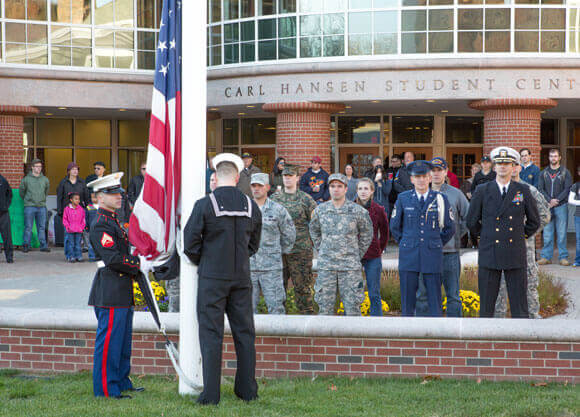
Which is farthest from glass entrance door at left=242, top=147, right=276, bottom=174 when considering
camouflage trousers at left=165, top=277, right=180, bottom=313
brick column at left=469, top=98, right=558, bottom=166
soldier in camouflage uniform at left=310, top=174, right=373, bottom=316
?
soldier in camouflage uniform at left=310, top=174, right=373, bottom=316

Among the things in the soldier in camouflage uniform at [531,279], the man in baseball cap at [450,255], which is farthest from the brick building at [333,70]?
the soldier in camouflage uniform at [531,279]

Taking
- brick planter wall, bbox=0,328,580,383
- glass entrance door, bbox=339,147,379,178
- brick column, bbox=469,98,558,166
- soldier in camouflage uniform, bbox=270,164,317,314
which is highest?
brick column, bbox=469,98,558,166

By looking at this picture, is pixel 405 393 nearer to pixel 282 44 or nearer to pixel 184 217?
pixel 184 217

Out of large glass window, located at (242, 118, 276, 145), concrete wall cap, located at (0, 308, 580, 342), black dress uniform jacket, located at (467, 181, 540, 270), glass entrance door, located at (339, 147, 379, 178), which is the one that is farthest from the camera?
large glass window, located at (242, 118, 276, 145)

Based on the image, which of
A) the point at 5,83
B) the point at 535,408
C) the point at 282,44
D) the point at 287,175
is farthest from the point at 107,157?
the point at 535,408

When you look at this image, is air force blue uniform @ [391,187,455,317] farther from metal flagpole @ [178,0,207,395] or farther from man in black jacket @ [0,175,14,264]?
man in black jacket @ [0,175,14,264]

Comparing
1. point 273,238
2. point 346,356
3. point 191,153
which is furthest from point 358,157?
point 191,153

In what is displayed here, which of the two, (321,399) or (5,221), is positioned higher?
(5,221)

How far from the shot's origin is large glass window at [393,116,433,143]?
862 inches

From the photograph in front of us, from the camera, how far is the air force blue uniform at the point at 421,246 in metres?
7.65

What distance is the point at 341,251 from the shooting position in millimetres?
7723

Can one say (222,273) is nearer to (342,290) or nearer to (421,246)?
(342,290)

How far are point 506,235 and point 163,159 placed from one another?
135 inches

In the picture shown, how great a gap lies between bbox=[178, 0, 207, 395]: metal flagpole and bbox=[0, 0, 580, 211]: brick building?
1124 centimetres
